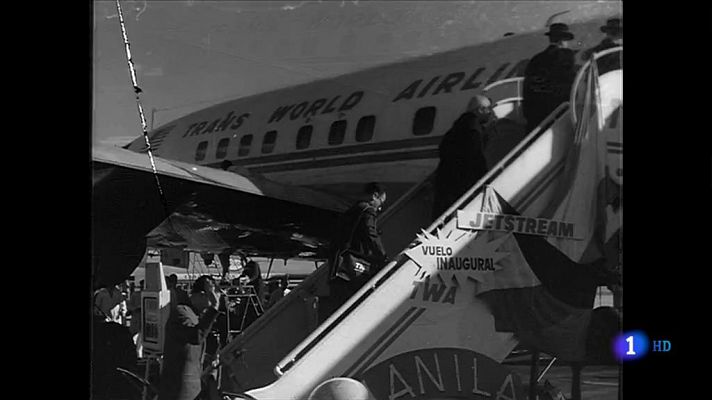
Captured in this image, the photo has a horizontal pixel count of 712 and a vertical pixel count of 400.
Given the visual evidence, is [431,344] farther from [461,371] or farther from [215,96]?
[215,96]

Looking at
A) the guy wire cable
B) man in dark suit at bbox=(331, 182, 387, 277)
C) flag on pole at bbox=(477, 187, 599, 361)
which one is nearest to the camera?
the guy wire cable

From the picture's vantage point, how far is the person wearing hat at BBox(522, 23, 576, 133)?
3182 millimetres

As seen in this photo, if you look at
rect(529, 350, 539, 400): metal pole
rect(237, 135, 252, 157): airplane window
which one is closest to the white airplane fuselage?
rect(237, 135, 252, 157): airplane window

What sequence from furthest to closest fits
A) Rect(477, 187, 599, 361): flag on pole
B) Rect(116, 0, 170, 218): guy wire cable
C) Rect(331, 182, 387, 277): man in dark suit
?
Rect(477, 187, 599, 361): flag on pole
Rect(331, 182, 387, 277): man in dark suit
Rect(116, 0, 170, 218): guy wire cable

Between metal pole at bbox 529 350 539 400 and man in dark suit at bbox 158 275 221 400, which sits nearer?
man in dark suit at bbox 158 275 221 400

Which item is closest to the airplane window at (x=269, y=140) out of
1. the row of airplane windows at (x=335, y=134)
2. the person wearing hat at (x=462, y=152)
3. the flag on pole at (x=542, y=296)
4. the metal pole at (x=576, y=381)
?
the row of airplane windows at (x=335, y=134)

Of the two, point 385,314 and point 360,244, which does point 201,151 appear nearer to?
point 360,244

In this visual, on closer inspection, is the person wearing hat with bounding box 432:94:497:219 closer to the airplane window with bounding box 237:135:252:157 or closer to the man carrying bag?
the man carrying bag

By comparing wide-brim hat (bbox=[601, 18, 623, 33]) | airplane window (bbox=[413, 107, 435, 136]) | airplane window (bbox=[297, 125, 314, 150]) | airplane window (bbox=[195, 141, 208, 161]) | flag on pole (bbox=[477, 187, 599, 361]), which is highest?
wide-brim hat (bbox=[601, 18, 623, 33])

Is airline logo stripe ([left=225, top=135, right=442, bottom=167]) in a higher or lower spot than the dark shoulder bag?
higher
